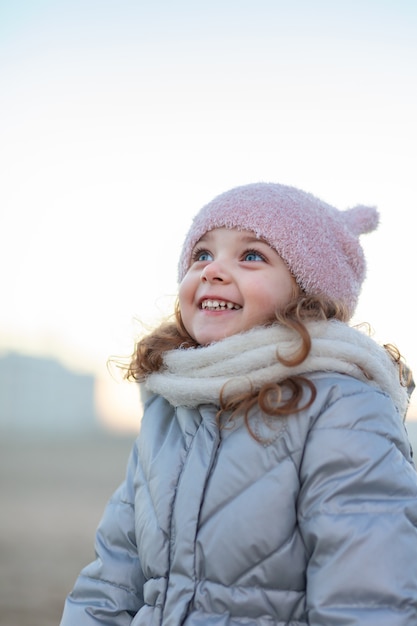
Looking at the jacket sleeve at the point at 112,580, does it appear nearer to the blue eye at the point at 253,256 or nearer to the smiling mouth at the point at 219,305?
the smiling mouth at the point at 219,305

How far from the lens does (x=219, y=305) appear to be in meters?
1.75

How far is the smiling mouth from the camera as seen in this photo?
1.74m

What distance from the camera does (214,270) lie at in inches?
67.8

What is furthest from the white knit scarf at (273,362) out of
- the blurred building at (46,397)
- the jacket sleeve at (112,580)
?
the blurred building at (46,397)

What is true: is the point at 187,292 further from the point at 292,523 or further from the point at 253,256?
the point at 292,523

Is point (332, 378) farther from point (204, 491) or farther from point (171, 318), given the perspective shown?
point (171, 318)

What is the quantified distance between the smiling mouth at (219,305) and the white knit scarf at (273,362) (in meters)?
0.11

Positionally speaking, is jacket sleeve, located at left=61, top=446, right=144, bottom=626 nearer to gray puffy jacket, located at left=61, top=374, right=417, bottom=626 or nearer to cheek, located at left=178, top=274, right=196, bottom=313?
gray puffy jacket, located at left=61, top=374, right=417, bottom=626

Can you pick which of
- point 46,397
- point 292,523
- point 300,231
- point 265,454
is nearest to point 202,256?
point 300,231

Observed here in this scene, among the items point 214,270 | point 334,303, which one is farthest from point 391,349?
point 214,270

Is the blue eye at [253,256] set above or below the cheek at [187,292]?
above

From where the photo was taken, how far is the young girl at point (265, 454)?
1.36 m

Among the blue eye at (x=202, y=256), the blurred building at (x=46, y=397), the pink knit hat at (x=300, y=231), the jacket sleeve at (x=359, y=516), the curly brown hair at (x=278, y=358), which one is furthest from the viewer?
the blurred building at (x=46, y=397)

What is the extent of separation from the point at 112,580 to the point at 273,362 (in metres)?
0.66
